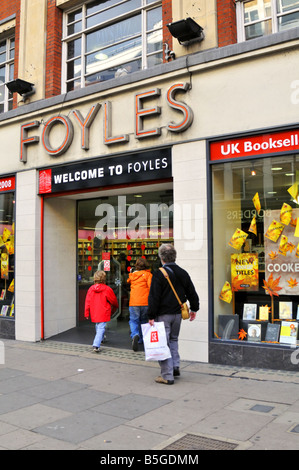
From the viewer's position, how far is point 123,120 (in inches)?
333

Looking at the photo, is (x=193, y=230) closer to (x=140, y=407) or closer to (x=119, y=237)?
(x=119, y=237)

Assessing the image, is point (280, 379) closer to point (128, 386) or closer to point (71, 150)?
point (128, 386)

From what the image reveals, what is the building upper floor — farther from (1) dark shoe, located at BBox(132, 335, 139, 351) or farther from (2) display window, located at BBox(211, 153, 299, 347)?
(1) dark shoe, located at BBox(132, 335, 139, 351)

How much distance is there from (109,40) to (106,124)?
232 centimetres

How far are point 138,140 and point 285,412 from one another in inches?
209

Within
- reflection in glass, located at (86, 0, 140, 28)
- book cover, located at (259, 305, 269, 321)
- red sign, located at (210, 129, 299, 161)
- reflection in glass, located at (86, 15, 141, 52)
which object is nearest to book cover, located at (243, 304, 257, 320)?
book cover, located at (259, 305, 269, 321)

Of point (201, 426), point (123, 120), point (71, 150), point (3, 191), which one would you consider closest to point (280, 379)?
point (201, 426)

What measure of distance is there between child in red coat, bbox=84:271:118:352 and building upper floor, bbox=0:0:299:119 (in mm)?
4034

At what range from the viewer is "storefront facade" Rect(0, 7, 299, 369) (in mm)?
6867

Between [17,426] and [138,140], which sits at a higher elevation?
[138,140]

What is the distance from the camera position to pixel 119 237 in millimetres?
10211

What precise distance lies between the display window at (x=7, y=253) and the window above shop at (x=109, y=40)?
121 inches

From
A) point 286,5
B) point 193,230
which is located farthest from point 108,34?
point 193,230

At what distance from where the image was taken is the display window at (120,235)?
31.7ft
